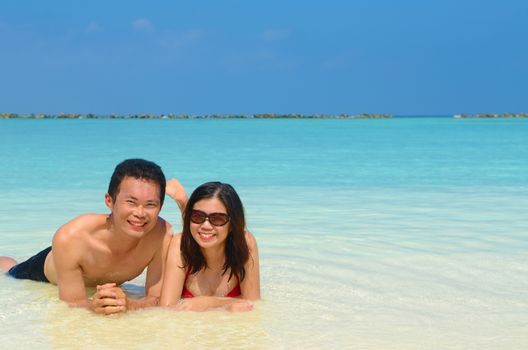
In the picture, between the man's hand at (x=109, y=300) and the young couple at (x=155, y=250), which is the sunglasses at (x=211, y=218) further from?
the man's hand at (x=109, y=300)

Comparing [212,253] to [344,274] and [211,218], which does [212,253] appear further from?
[344,274]

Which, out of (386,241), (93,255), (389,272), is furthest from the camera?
(386,241)

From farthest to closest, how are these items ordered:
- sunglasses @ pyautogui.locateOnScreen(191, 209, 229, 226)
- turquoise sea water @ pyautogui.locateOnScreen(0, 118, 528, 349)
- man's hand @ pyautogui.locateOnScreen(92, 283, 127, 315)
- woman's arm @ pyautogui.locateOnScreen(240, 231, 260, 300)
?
woman's arm @ pyautogui.locateOnScreen(240, 231, 260, 300), sunglasses @ pyautogui.locateOnScreen(191, 209, 229, 226), man's hand @ pyautogui.locateOnScreen(92, 283, 127, 315), turquoise sea water @ pyautogui.locateOnScreen(0, 118, 528, 349)

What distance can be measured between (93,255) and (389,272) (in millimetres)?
2154

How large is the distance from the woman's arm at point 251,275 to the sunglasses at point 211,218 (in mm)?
260

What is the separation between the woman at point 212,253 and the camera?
12.7 ft

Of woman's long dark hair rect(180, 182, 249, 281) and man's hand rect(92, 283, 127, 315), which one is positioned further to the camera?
woman's long dark hair rect(180, 182, 249, 281)

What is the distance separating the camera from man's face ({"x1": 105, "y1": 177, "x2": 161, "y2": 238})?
12.2 ft

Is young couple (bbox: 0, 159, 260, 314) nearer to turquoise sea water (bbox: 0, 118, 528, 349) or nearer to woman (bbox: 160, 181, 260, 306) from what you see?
woman (bbox: 160, 181, 260, 306)

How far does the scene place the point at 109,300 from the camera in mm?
3682

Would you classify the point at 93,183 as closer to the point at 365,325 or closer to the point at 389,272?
the point at 389,272

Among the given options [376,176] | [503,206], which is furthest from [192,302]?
[376,176]

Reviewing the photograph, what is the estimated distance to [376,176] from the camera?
43.4 ft

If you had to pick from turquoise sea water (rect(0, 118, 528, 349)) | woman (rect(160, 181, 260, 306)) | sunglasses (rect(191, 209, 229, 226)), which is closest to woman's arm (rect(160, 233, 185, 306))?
woman (rect(160, 181, 260, 306))
